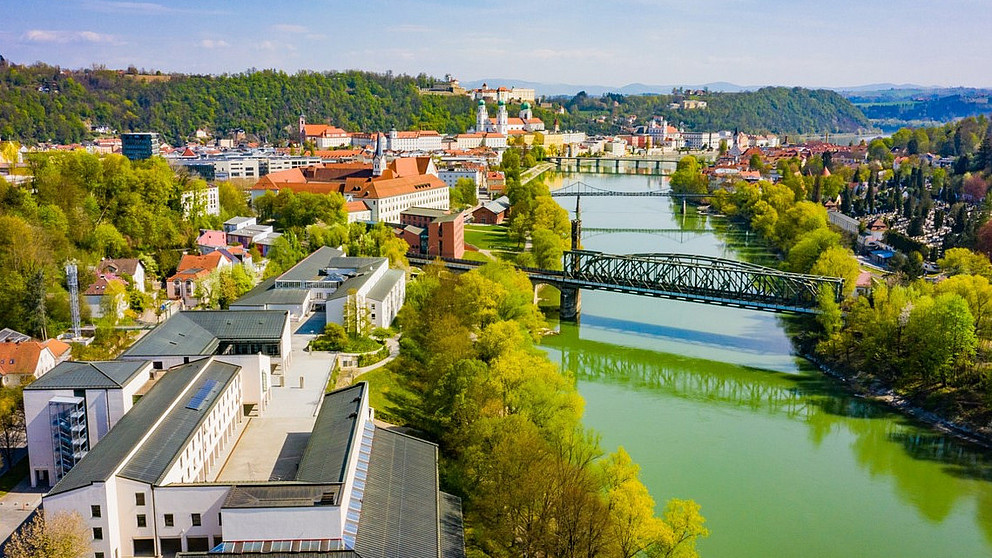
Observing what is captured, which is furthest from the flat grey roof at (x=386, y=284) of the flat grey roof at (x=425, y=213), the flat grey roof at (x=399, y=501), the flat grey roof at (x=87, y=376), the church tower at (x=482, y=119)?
the church tower at (x=482, y=119)

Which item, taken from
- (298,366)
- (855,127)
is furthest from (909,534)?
(855,127)

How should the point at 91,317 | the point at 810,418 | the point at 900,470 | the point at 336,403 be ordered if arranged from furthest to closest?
the point at 91,317 < the point at 810,418 < the point at 900,470 < the point at 336,403

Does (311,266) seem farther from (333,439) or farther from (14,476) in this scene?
(333,439)

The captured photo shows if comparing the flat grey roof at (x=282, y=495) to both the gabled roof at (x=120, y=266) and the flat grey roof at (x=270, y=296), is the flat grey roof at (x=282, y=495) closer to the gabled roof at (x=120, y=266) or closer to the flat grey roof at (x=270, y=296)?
the flat grey roof at (x=270, y=296)

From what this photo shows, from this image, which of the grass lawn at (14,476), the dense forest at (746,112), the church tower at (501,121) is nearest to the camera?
Answer: the grass lawn at (14,476)

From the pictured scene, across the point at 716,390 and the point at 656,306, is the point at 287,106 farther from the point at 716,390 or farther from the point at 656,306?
the point at 716,390

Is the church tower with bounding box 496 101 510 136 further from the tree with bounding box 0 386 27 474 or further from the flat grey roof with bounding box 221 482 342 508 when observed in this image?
the flat grey roof with bounding box 221 482 342 508

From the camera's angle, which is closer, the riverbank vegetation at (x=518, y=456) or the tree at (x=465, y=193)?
the riverbank vegetation at (x=518, y=456)
